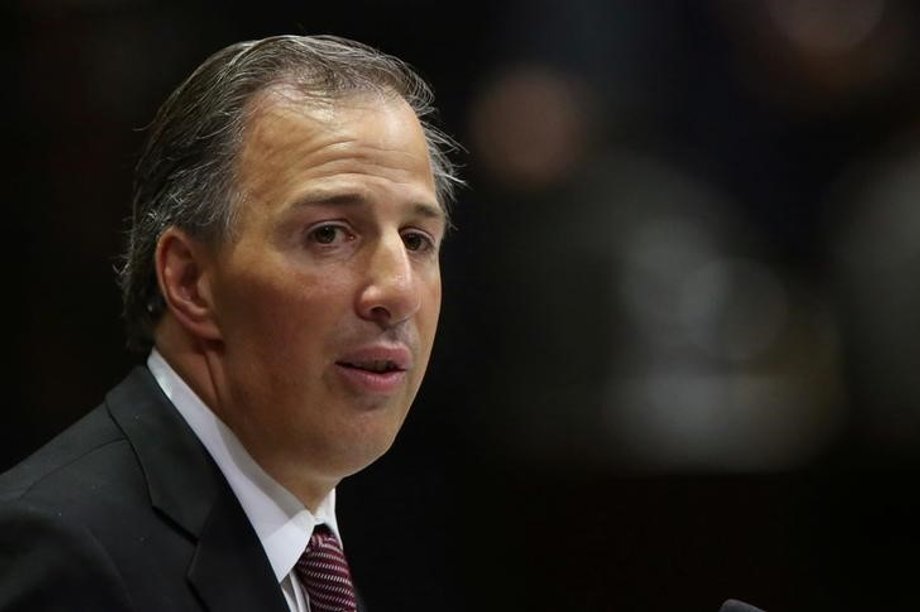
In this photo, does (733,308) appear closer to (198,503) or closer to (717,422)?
(717,422)

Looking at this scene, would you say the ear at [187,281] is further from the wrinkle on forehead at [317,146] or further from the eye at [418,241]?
the eye at [418,241]

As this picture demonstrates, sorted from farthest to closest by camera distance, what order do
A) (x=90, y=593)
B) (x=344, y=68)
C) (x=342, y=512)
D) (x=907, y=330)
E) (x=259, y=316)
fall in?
(x=907, y=330) → (x=342, y=512) → (x=344, y=68) → (x=259, y=316) → (x=90, y=593)

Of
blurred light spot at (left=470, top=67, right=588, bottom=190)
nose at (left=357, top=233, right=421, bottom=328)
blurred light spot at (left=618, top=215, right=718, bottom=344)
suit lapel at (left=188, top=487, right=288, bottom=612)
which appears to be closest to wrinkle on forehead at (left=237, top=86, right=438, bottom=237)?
nose at (left=357, top=233, right=421, bottom=328)

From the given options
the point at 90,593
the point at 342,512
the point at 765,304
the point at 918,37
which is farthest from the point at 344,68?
the point at 918,37

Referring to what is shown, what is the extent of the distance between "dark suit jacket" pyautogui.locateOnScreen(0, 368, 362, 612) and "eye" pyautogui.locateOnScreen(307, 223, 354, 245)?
32 centimetres

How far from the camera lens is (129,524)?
1.95 meters

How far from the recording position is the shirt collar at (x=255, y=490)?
214 cm

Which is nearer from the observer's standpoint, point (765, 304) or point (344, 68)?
point (344, 68)

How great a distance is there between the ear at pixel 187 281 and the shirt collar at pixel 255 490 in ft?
0.29

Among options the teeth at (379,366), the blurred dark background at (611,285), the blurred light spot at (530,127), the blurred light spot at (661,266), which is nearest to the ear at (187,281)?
the teeth at (379,366)

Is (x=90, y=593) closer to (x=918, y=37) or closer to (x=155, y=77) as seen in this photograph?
(x=155, y=77)

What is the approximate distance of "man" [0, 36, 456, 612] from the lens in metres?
2.07

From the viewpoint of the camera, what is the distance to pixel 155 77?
418 centimetres

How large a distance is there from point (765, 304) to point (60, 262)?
2.12 metres
